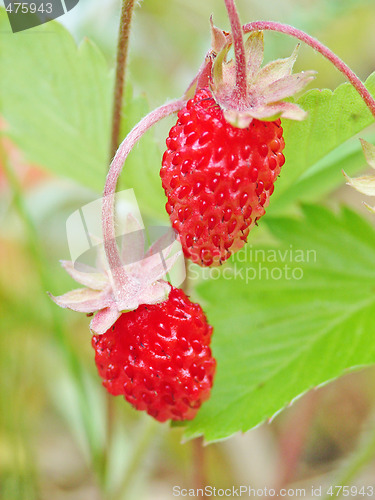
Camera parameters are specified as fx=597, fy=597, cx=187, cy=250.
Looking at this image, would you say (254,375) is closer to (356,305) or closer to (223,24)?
(356,305)

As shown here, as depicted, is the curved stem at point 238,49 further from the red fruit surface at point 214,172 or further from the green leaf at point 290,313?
the green leaf at point 290,313

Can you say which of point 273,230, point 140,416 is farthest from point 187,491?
point 273,230

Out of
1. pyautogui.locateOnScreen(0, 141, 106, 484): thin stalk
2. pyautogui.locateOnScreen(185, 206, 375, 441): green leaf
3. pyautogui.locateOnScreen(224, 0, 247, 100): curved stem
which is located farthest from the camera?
pyautogui.locateOnScreen(0, 141, 106, 484): thin stalk

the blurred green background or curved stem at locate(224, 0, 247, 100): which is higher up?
curved stem at locate(224, 0, 247, 100)

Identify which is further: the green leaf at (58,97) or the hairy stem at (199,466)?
the hairy stem at (199,466)

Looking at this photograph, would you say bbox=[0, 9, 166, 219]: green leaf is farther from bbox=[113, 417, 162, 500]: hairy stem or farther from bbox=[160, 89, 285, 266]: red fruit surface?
bbox=[113, 417, 162, 500]: hairy stem

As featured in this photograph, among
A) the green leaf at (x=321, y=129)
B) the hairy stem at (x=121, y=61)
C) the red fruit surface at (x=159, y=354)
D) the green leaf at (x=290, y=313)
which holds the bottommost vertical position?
the green leaf at (x=290, y=313)

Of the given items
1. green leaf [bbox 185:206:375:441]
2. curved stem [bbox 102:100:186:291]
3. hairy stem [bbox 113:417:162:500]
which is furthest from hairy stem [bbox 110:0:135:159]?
hairy stem [bbox 113:417:162:500]

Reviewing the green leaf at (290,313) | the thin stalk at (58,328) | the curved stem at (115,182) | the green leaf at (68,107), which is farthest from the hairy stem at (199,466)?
the curved stem at (115,182)
